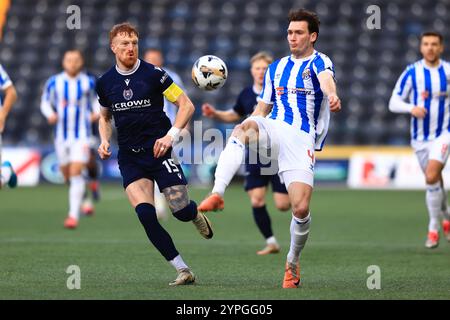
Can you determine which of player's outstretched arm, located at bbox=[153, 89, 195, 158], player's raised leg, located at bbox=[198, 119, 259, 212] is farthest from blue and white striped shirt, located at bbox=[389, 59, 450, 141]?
player's raised leg, located at bbox=[198, 119, 259, 212]

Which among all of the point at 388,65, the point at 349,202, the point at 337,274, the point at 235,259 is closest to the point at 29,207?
the point at 349,202

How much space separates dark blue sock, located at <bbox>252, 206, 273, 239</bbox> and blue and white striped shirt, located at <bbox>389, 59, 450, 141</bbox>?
6.35 ft

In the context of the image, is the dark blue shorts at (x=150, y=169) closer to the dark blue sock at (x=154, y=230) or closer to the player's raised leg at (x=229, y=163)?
the dark blue sock at (x=154, y=230)

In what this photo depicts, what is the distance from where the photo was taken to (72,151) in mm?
12945

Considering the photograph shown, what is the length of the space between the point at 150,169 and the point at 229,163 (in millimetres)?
911

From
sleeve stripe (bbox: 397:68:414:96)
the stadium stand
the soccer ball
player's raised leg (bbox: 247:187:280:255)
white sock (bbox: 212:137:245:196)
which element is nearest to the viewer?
white sock (bbox: 212:137:245:196)

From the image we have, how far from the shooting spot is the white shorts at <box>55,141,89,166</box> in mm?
12852

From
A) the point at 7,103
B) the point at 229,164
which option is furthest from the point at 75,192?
the point at 229,164

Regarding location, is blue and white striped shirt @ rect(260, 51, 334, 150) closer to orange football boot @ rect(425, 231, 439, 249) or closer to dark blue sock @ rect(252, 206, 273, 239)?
dark blue sock @ rect(252, 206, 273, 239)

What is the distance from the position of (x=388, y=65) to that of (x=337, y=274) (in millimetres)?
16294

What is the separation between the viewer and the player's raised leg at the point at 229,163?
20.7ft

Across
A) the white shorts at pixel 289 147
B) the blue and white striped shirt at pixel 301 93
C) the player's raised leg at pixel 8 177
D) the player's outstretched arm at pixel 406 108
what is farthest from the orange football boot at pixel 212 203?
the player's raised leg at pixel 8 177

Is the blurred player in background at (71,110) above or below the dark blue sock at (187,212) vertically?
Result: above

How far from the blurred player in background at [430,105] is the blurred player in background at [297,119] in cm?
355
